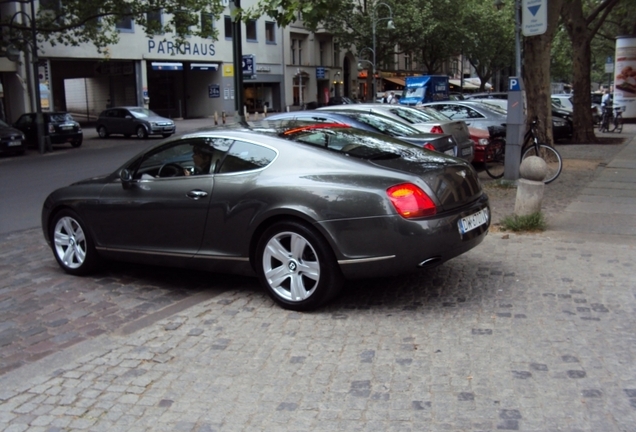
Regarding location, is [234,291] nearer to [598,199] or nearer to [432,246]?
[432,246]

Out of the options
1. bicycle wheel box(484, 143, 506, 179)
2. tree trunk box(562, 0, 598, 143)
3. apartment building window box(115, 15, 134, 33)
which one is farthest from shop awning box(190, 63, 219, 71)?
bicycle wheel box(484, 143, 506, 179)

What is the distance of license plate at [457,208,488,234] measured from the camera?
18.1 ft

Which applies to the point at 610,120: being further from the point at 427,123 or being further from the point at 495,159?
the point at 427,123

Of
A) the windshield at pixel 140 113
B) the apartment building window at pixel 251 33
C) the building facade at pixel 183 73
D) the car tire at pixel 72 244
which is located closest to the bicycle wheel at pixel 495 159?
the car tire at pixel 72 244

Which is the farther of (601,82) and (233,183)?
(601,82)

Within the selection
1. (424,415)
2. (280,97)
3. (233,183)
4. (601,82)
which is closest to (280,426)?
(424,415)

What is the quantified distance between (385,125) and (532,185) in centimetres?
304

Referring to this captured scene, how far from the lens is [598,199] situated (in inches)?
425

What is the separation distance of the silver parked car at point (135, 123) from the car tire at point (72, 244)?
24889 mm

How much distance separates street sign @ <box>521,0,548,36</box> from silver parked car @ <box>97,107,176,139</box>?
2279 centimetres

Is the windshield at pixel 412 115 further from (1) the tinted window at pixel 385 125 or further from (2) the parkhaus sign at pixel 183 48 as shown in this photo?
(2) the parkhaus sign at pixel 183 48

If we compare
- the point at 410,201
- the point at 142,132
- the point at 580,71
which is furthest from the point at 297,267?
the point at 142,132

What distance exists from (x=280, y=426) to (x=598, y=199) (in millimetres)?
8535

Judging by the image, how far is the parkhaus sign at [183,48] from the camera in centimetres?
4319
